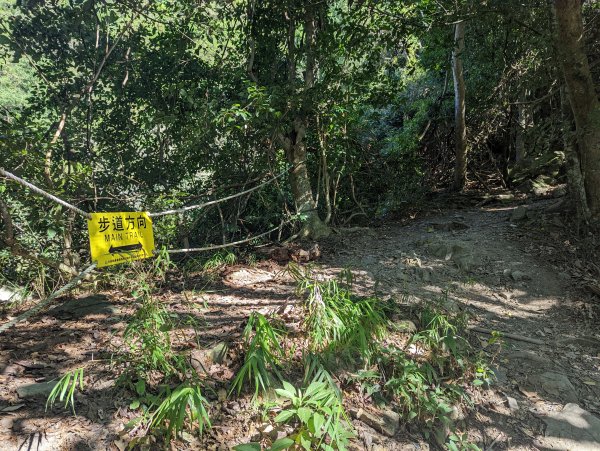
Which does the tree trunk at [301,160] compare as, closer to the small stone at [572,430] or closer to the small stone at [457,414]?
the small stone at [457,414]

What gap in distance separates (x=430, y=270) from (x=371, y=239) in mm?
1403

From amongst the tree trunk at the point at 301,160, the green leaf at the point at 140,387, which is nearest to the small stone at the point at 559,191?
the tree trunk at the point at 301,160

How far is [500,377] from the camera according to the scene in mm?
2836

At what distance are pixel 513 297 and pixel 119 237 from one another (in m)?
3.93

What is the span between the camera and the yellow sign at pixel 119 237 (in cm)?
224

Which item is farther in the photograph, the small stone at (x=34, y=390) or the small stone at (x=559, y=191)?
the small stone at (x=559, y=191)

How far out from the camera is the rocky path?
2.46 m

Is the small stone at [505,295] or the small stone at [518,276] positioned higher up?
the small stone at [518,276]

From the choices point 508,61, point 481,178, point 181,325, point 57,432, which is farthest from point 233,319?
point 481,178

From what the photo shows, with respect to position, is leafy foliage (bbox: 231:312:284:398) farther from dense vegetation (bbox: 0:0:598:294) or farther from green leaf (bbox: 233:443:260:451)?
dense vegetation (bbox: 0:0:598:294)

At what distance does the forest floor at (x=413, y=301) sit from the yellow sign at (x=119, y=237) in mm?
621

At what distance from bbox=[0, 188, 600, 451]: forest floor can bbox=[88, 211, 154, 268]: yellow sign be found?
621 millimetres

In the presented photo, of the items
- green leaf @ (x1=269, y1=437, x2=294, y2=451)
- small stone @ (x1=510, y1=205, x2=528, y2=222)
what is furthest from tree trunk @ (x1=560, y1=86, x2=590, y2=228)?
green leaf @ (x1=269, y1=437, x2=294, y2=451)

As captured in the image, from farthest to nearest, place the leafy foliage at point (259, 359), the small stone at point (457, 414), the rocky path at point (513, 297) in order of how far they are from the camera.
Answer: the rocky path at point (513, 297) → the small stone at point (457, 414) → the leafy foliage at point (259, 359)
